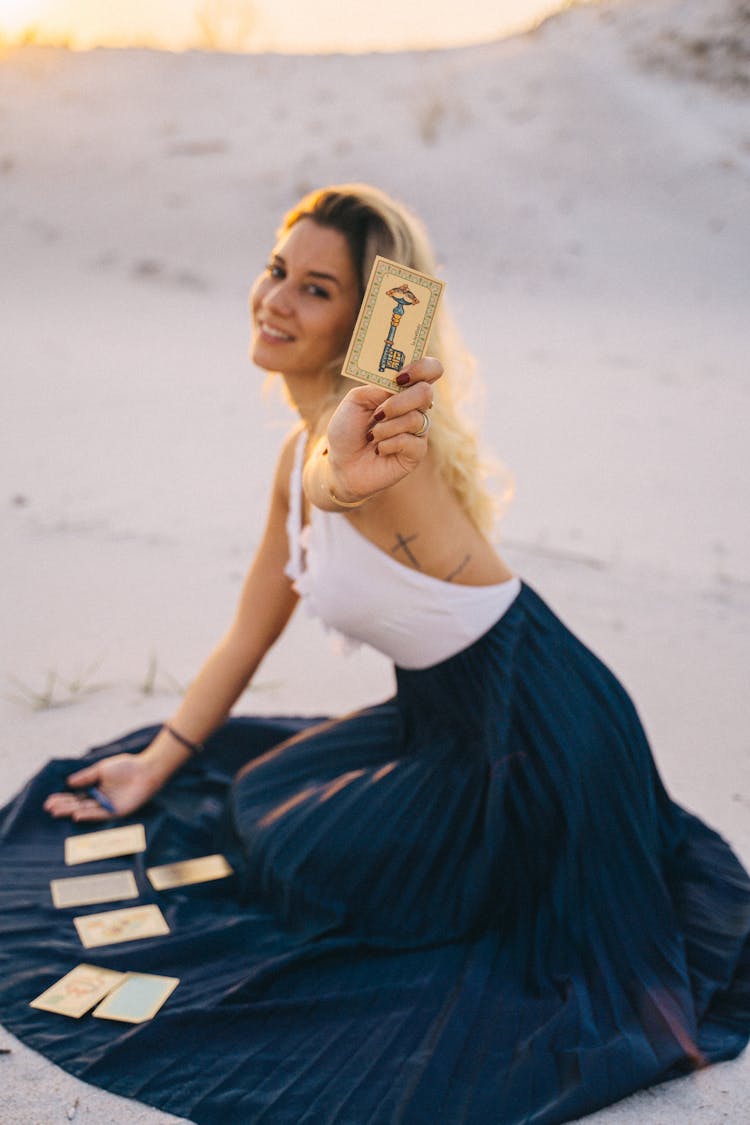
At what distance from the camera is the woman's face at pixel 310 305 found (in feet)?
7.11

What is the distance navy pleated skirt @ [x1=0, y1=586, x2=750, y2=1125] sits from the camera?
1812 mm

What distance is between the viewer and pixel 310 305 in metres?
2.17

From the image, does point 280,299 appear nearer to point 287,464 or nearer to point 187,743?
point 287,464

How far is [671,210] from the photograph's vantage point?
15.4 m

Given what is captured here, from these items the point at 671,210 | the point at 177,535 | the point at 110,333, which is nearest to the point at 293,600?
the point at 177,535

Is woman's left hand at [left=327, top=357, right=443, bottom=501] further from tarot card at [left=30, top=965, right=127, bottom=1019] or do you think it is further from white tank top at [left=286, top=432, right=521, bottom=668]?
tarot card at [left=30, top=965, right=127, bottom=1019]

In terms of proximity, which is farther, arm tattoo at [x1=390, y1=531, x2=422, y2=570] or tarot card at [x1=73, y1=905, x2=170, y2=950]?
tarot card at [x1=73, y1=905, x2=170, y2=950]

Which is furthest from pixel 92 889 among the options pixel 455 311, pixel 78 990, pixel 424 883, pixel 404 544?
pixel 455 311

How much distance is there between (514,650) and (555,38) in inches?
832

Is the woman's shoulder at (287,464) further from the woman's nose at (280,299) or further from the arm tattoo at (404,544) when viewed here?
the arm tattoo at (404,544)

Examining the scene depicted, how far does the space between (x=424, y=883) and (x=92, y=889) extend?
0.74 meters

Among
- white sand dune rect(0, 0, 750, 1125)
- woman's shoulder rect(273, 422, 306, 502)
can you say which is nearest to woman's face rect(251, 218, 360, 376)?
woman's shoulder rect(273, 422, 306, 502)

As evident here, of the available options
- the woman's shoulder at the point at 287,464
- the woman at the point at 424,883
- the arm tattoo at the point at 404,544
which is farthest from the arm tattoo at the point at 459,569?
the woman's shoulder at the point at 287,464

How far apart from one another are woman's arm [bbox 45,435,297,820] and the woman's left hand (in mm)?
965
